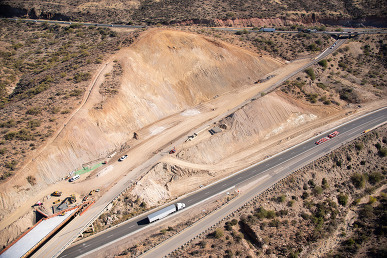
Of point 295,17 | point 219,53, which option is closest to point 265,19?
point 295,17

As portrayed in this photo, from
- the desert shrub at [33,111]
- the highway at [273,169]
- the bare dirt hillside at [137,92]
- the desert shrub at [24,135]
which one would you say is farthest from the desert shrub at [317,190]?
the desert shrub at [33,111]

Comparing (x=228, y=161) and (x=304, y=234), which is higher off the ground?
(x=228, y=161)

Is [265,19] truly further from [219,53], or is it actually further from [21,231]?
[21,231]

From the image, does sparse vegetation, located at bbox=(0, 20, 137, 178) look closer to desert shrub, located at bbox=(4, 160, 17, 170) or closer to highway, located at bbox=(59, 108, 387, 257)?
desert shrub, located at bbox=(4, 160, 17, 170)

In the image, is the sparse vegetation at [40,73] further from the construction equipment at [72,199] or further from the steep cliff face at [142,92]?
the construction equipment at [72,199]

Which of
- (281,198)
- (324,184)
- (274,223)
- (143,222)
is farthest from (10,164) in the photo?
(324,184)

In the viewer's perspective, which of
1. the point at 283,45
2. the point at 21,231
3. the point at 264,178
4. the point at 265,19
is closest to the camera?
the point at 21,231

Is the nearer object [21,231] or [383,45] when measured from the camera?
[21,231]

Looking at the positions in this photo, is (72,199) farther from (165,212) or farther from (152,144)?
(152,144)
